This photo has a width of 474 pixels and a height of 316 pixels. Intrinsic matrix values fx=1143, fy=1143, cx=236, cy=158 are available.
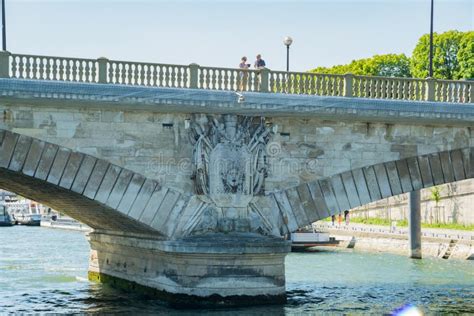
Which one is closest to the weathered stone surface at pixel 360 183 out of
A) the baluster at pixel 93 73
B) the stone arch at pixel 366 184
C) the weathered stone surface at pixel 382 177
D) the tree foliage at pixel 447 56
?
the stone arch at pixel 366 184

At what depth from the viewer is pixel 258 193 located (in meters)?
30.6

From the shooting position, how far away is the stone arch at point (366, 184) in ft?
102

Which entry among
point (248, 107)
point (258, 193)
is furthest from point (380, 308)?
point (248, 107)

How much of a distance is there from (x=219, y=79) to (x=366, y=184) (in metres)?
5.04

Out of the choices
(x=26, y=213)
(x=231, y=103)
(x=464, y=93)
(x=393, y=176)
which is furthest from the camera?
(x=26, y=213)

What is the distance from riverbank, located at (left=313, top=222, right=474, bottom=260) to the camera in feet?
165

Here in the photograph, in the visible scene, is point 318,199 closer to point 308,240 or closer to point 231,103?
point 231,103

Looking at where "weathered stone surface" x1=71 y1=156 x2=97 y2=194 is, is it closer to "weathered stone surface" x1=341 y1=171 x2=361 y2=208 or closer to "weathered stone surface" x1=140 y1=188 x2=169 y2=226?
"weathered stone surface" x1=140 y1=188 x2=169 y2=226

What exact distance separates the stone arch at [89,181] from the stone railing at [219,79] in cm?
193

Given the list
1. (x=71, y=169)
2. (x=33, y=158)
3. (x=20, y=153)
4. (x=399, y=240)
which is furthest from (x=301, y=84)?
(x=399, y=240)

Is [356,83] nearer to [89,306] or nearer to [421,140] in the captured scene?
[421,140]

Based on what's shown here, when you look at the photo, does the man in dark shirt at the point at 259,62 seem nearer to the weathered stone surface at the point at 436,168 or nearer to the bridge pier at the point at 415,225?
the weathered stone surface at the point at 436,168

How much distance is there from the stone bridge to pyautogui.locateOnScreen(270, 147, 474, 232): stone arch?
0.04 m

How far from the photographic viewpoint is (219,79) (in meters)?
31.0
